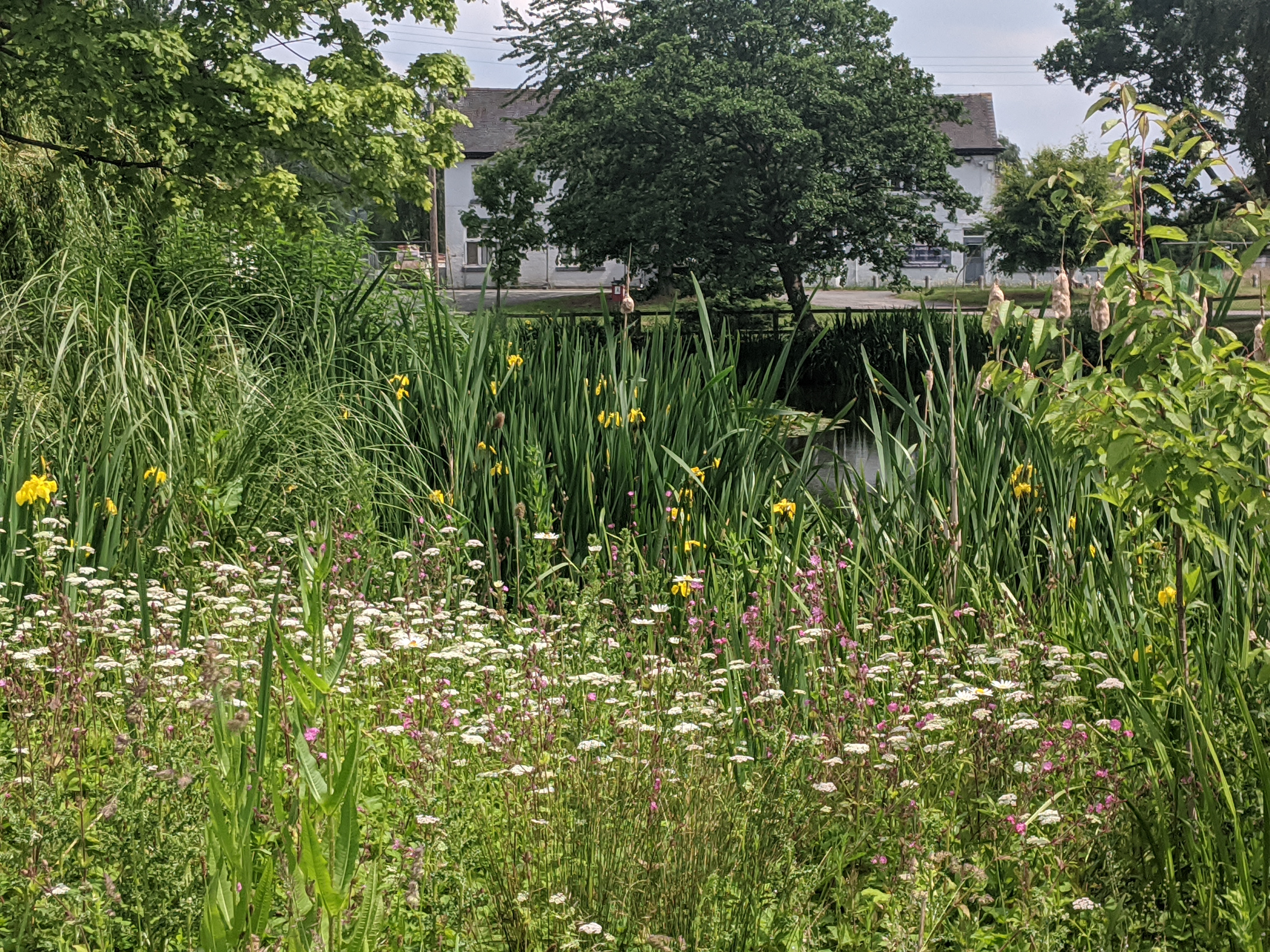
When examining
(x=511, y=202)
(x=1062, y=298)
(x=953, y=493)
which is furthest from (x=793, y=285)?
(x=1062, y=298)

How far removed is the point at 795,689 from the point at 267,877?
5.54ft

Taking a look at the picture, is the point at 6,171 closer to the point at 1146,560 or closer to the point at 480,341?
the point at 480,341

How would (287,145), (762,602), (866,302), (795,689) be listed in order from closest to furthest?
1. (795,689)
2. (762,602)
3. (287,145)
4. (866,302)

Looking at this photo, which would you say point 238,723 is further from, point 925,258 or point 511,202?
point 925,258

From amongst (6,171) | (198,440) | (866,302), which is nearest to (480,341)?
(198,440)

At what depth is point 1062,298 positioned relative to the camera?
2562mm

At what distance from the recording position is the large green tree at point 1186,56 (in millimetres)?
25344

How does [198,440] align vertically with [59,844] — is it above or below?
above

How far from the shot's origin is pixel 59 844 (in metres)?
1.90

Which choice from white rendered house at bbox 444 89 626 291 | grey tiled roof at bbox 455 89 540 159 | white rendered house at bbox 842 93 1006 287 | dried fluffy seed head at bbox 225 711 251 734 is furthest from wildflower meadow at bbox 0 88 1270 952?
white rendered house at bbox 842 93 1006 287

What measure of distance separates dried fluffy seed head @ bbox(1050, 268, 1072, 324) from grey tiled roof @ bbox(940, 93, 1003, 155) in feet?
153

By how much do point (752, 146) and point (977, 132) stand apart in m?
28.0

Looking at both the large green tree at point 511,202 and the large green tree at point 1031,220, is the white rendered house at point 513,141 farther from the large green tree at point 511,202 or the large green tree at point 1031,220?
the large green tree at point 511,202

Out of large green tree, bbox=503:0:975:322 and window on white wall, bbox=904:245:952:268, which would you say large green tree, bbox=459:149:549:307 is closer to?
large green tree, bbox=503:0:975:322
